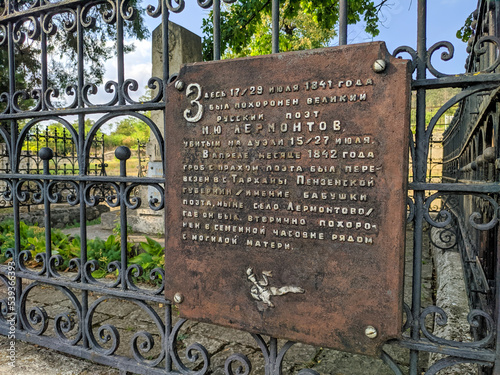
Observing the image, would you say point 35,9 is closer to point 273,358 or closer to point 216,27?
point 216,27

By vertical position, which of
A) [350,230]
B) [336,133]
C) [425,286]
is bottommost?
[425,286]

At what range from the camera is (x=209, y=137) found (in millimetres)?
1916

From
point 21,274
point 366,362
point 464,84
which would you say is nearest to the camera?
point 464,84

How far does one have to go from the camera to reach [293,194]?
1.73 metres

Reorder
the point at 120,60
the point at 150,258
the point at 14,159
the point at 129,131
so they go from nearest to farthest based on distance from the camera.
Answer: the point at 120,60 → the point at 14,159 → the point at 150,258 → the point at 129,131

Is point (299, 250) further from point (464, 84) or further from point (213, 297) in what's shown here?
point (464, 84)

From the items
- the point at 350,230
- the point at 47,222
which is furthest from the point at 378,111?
the point at 47,222

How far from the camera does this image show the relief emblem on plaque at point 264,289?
176 cm

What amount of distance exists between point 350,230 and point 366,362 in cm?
120

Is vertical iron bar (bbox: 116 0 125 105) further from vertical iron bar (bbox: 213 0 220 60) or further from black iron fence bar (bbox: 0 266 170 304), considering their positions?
black iron fence bar (bbox: 0 266 170 304)

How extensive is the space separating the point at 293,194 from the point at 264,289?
478mm

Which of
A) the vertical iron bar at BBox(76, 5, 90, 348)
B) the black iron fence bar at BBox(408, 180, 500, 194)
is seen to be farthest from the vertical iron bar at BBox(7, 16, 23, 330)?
the black iron fence bar at BBox(408, 180, 500, 194)

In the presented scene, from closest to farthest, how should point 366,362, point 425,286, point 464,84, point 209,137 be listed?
point 464,84 < point 209,137 < point 366,362 < point 425,286

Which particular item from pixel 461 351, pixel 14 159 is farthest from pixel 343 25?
pixel 14 159
